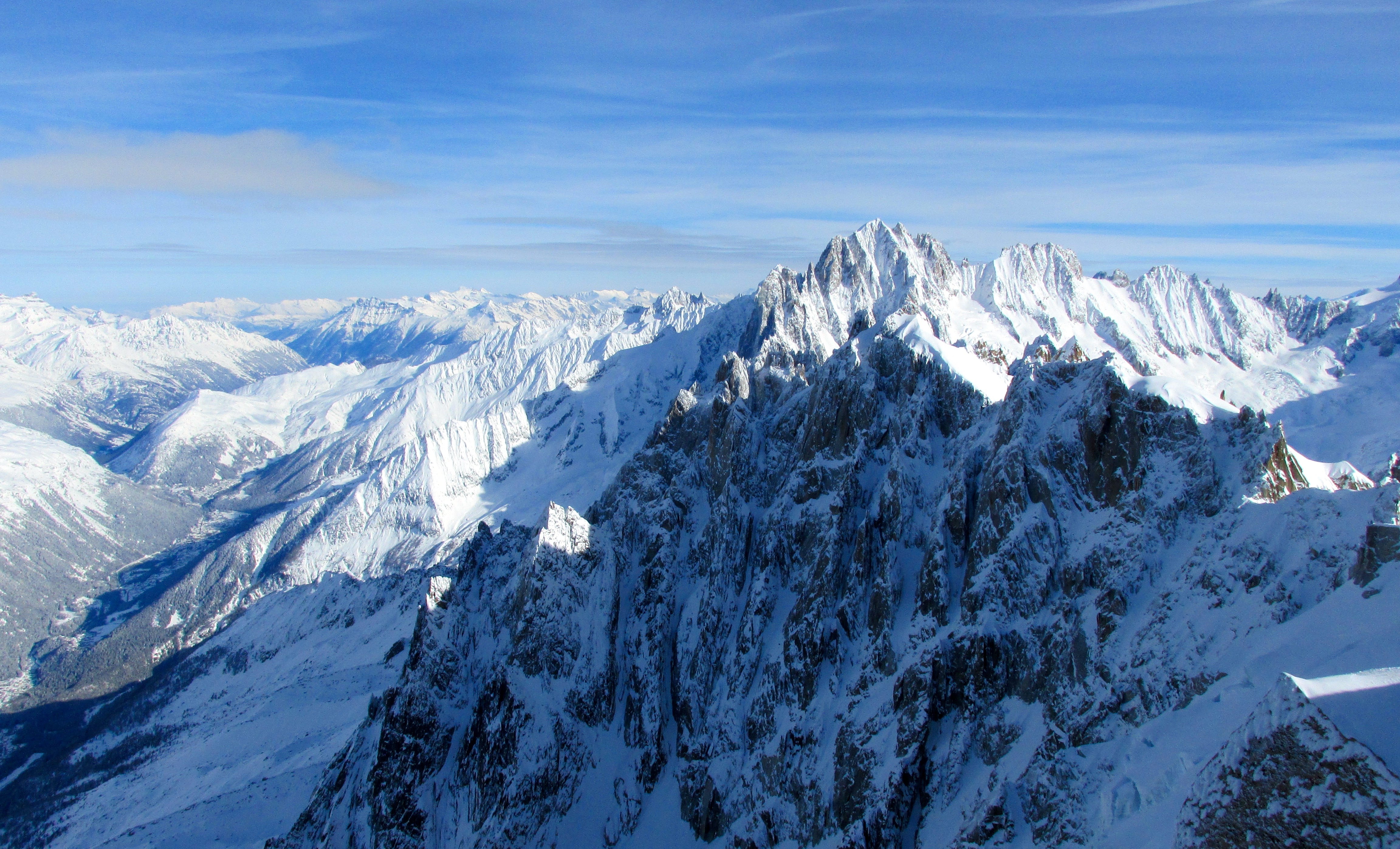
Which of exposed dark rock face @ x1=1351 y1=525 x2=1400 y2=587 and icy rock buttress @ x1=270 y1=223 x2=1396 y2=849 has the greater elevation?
exposed dark rock face @ x1=1351 y1=525 x2=1400 y2=587

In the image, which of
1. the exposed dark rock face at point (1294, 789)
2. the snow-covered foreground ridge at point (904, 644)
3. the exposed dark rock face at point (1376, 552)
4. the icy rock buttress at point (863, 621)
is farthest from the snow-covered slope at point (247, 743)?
the exposed dark rock face at point (1376, 552)

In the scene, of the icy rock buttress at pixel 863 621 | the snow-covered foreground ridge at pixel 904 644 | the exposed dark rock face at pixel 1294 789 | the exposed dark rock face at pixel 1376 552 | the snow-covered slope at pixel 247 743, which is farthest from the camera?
the snow-covered slope at pixel 247 743

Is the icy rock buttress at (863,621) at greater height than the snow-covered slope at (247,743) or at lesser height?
greater

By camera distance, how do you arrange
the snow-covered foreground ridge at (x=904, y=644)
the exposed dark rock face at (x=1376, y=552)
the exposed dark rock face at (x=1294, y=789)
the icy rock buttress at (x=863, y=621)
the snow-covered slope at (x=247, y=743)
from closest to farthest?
the exposed dark rock face at (x=1294, y=789), the exposed dark rock face at (x=1376, y=552), the snow-covered foreground ridge at (x=904, y=644), the icy rock buttress at (x=863, y=621), the snow-covered slope at (x=247, y=743)

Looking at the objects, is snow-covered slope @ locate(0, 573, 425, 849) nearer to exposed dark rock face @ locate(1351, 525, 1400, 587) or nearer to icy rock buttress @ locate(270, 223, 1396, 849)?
icy rock buttress @ locate(270, 223, 1396, 849)

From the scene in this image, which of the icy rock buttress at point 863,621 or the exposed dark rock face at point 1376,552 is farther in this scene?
the icy rock buttress at point 863,621

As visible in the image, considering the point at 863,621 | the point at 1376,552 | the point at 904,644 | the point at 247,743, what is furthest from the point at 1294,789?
the point at 247,743

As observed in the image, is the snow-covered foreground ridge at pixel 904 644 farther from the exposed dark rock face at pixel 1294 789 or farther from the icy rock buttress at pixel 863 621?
the icy rock buttress at pixel 863 621

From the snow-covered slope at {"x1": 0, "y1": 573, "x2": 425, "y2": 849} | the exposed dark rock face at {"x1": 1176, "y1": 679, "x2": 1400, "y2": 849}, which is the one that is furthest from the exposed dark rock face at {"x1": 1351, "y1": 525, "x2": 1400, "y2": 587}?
the snow-covered slope at {"x1": 0, "y1": 573, "x2": 425, "y2": 849}

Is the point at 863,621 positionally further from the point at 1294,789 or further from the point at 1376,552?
the point at 1294,789

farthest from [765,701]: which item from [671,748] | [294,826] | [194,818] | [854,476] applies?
[194,818]
